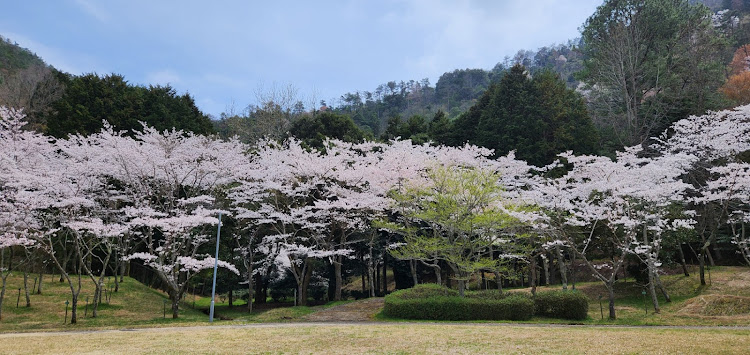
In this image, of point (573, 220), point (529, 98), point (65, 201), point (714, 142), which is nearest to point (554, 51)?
point (529, 98)

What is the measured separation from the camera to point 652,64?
33500mm

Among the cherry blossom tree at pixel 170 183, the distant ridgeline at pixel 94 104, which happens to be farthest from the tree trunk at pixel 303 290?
the distant ridgeline at pixel 94 104

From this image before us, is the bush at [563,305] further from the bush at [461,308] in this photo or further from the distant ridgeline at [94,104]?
the distant ridgeline at [94,104]

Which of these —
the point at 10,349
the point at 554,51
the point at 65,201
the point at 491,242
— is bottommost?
the point at 10,349

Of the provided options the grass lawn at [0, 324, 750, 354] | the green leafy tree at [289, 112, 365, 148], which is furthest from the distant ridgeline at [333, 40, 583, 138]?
the grass lawn at [0, 324, 750, 354]

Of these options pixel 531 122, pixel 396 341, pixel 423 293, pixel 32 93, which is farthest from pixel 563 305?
pixel 32 93

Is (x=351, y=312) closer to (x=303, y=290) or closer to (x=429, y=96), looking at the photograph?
(x=303, y=290)

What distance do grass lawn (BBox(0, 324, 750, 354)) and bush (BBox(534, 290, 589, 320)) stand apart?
5.10 m

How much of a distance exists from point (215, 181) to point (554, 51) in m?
119

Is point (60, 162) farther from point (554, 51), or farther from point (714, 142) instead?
point (554, 51)

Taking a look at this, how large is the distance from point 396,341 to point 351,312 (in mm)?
9185

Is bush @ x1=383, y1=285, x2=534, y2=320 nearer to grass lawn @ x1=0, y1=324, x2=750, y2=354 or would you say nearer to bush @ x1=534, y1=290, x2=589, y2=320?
bush @ x1=534, y1=290, x2=589, y2=320

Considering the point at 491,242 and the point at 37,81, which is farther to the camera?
the point at 37,81

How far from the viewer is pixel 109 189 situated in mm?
24656
